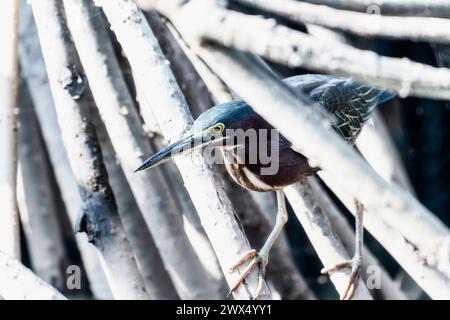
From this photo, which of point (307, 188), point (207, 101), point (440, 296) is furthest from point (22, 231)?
point (440, 296)

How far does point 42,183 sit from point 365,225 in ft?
4.68

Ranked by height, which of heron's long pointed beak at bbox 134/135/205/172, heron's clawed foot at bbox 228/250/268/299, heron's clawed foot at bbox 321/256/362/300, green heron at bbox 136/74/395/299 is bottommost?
heron's clawed foot at bbox 321/256/362/300

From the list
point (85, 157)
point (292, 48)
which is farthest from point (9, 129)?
point (292, 48)

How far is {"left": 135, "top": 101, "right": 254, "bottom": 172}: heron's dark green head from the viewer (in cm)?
184

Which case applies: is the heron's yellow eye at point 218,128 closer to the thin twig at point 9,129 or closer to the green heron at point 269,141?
the green heron at point 269,141

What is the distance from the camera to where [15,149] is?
8.59 ft

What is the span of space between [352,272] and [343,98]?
1.99 ft

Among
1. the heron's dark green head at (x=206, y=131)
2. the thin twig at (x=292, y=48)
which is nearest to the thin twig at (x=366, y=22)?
the thin twig at (x=292, y=48)

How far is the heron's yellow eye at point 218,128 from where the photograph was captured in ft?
Answer: 6.27

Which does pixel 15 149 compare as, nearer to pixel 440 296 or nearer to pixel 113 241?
pixel 113 241

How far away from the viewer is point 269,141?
6.95 feet

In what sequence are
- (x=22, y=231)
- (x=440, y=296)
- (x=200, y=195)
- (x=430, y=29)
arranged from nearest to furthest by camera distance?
(x=430, y=29) < (x=440, y=296) < (x=200, y=195) < (x=22, y=231)

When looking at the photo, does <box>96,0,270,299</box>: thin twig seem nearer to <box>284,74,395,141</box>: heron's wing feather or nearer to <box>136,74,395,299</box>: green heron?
<box>136,74,395,299</box>: green heron

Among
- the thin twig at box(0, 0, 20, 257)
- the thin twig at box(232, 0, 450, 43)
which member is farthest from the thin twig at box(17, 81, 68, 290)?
the thin twig at box(232, 0, 450, 43)
